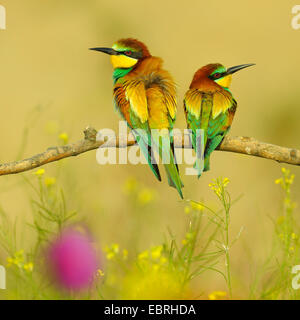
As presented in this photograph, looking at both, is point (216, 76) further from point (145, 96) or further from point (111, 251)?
point (111, 251)

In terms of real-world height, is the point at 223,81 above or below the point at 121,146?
above

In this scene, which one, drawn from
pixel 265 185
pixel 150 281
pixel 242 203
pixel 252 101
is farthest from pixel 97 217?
pixel 252 101

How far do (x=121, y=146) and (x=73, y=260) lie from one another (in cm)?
43

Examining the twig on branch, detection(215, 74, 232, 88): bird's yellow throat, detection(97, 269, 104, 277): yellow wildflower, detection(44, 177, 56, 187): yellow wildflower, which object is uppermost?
detection(215, 74, 232, 88): bird's yellow throat

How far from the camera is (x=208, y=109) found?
2.16 meters

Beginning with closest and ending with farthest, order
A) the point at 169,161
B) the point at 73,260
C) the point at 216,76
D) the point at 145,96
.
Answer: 1. the point at 73,260
2. the point at 169,161
3. the point at 145,96
4. the point at 216,76

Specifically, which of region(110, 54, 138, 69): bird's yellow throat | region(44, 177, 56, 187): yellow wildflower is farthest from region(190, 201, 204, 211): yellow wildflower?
region(110, 54, 138, 69): bird's yellow throat

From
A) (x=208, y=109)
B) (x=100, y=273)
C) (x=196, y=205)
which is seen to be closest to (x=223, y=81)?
(x=208, y=109)

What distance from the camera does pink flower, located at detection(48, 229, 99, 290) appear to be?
184 centimetres

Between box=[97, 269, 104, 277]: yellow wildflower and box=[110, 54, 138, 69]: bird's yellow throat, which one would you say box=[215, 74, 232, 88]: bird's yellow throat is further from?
box=[97, 269, 104, 277]: yellow wildflower

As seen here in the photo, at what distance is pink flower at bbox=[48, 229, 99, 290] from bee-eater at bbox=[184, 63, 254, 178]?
1.60ft

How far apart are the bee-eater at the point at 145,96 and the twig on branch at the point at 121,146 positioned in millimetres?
65

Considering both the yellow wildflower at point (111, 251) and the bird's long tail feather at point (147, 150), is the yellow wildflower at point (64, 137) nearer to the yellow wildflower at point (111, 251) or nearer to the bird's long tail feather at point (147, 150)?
the bird's long tail feather at point (147, 150)

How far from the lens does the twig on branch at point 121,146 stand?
5.97 ft
